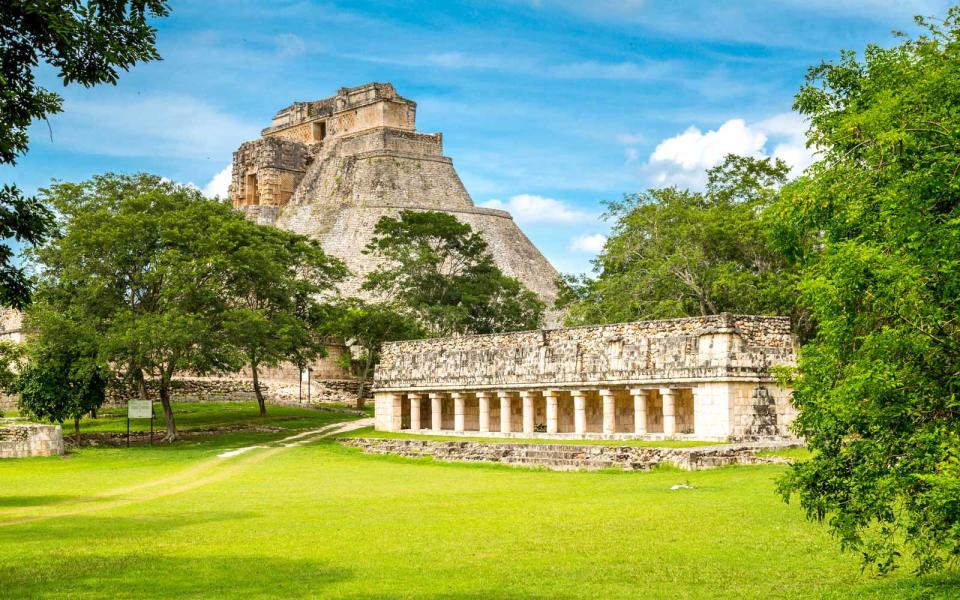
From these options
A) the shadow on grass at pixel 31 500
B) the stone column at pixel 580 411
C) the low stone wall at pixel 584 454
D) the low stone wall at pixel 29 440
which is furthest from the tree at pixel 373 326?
the shadow on grass at pixel 31 500

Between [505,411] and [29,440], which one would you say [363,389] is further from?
[505,411]

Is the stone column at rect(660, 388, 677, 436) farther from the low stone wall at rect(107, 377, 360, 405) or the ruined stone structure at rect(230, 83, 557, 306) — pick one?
the ruined stone structure at rect(230, 83, 557, 306)

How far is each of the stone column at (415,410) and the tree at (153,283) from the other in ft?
18.7

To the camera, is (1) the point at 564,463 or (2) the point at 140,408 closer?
(1) the point at 564,463

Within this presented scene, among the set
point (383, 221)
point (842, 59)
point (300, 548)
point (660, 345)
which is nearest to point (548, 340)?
point (660, 345)

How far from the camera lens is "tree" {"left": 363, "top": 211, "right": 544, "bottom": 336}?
163 feet

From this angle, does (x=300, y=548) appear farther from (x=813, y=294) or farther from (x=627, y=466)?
(x=627, y=466)

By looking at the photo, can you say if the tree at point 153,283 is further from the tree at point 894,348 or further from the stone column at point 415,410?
the tree at point 894,348

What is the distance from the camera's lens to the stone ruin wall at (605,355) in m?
23.7

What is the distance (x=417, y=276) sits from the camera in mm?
50344

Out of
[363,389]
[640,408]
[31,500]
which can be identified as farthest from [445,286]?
[31,500]

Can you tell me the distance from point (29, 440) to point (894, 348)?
28239 mm

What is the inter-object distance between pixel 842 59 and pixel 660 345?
927 centimetres

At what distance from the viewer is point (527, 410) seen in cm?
2983
